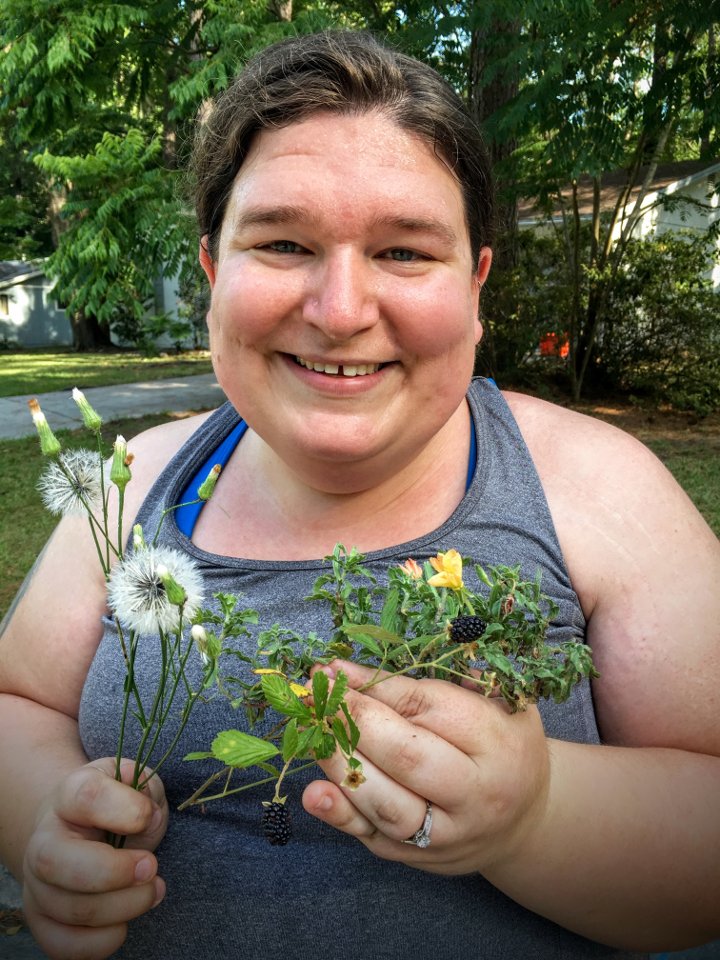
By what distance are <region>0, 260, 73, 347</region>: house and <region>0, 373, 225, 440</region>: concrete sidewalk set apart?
80.8 feet

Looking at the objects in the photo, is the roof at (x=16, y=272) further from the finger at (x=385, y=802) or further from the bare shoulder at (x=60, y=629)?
the finger at (x=385, y=802)

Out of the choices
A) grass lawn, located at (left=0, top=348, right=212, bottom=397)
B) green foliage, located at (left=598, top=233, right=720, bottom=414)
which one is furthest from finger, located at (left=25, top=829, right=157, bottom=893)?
grass lawn, located at (left=0, top=348, right=212, bottom=397)

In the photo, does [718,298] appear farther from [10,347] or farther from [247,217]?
[10,347]

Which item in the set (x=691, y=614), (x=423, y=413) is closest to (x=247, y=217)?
(x=423, y=413)

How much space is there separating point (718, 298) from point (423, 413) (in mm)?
8732

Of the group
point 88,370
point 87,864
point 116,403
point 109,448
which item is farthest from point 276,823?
point 88,370

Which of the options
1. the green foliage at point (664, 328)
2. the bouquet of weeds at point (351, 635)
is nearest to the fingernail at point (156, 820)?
the bouquet of weeds at point (351, 635)

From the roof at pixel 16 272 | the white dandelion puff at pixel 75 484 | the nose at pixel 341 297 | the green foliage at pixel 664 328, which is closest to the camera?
the white dandelion puff at pixel 75 484

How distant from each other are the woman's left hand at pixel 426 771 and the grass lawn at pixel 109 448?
14.3ft

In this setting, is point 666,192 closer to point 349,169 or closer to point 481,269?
point 481,269

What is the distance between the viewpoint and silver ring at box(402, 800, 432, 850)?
105 centimetres

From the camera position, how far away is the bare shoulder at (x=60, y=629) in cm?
173

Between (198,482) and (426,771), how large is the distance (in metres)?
0.96

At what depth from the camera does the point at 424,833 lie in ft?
3.44
